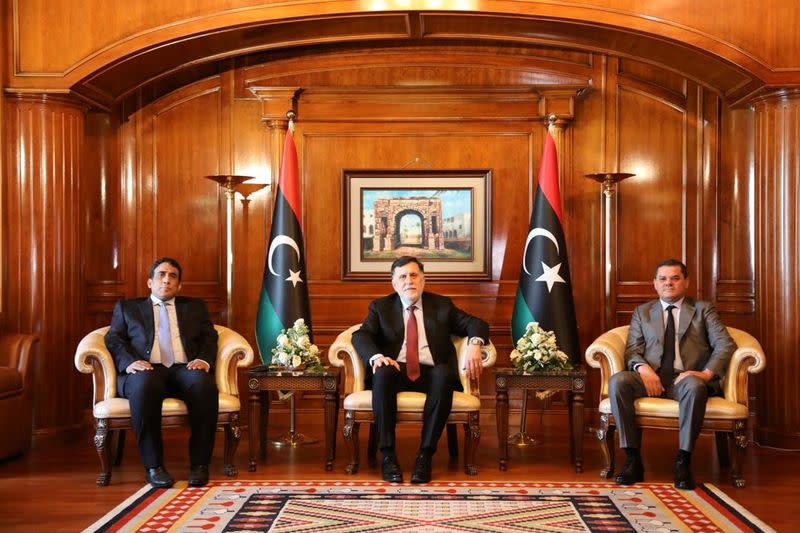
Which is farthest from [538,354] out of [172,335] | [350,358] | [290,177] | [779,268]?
[290,177]

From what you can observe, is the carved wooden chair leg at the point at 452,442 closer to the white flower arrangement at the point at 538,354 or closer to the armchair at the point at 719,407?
the white flower arrangement at the point at 538,354

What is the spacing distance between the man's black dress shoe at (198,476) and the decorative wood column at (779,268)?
3.80 metres

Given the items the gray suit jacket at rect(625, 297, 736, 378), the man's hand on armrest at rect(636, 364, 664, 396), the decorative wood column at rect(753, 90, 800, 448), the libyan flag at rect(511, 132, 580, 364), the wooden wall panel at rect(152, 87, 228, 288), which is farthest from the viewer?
the wooden wall panel at rect(152, 87, 228, 288)

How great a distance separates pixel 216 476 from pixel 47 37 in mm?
3258

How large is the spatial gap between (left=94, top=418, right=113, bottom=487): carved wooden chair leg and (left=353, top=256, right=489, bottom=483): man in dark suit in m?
1.49

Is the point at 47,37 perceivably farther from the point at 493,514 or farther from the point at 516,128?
the point at 493,514

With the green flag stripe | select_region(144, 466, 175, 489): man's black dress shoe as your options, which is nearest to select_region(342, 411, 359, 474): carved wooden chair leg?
select_region(144, 466, 175, 489): man's black dress shoe

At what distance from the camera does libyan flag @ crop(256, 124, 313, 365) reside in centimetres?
676

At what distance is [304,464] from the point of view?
5891mm

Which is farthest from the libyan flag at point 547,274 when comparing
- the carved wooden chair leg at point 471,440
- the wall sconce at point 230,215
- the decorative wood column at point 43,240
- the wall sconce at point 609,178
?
the decorative wood column at point 43,240

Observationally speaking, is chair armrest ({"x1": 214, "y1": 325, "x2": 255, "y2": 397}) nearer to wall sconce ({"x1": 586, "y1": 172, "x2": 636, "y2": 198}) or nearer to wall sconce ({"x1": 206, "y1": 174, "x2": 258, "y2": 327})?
wall sconce ({"x1": 206, "y1": 174, "x2": 258, "y2": 327})

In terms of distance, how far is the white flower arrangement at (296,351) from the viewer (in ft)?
19.0

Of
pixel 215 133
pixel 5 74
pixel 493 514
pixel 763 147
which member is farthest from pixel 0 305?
pixel 763 147

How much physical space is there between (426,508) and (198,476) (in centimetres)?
135
